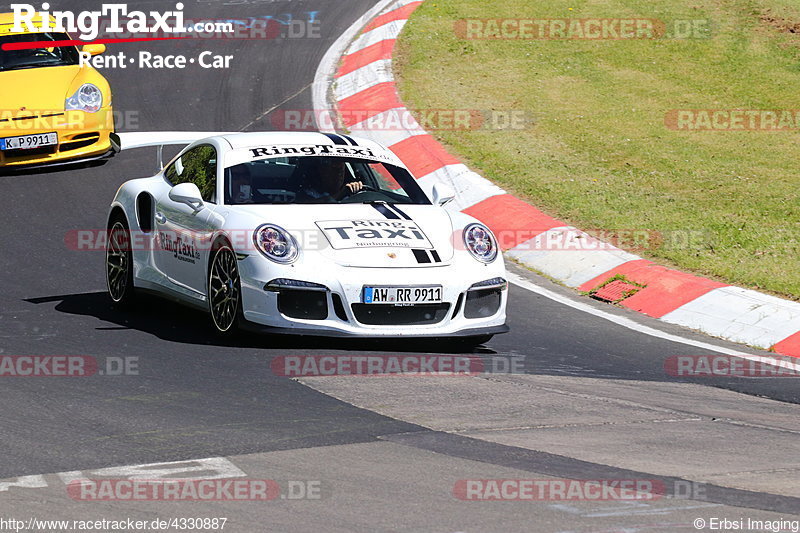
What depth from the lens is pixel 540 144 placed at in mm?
14219

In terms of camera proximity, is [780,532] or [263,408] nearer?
[780,532]

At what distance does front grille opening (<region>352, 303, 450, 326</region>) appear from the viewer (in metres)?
7.93

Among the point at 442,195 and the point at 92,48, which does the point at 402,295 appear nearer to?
the point at 442,195

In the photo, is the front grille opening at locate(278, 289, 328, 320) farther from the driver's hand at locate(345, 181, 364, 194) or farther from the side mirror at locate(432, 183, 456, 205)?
the side mirror at locate(432, 183, 456, 205)

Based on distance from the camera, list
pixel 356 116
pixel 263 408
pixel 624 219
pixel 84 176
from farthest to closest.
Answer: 1. pixel 356 116
2. pixel 84 176
3. pixel 624 219
4. pixel 263 408

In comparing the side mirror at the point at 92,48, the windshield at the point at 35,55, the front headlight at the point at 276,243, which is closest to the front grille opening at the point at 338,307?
the front headlight at the point at 276,243

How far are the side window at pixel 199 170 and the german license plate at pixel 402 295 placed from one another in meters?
1.47

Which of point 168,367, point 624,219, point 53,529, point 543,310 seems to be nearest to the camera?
point 53,529

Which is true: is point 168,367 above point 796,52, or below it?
below

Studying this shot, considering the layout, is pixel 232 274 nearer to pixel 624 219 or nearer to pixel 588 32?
pixel 624 219

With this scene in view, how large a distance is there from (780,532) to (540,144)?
382 inches

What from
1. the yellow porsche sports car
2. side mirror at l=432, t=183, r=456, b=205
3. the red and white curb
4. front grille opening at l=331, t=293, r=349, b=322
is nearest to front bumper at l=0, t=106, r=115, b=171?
the yellow porsche sports car

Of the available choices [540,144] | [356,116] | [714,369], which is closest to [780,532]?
[714,369]

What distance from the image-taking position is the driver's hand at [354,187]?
351 inches
